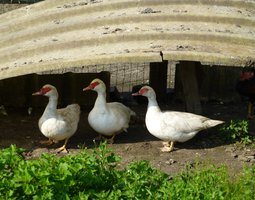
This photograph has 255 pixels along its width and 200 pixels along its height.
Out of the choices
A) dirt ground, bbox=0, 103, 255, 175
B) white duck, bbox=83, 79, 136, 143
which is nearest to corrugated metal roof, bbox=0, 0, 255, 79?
white duck, bbox=83, 79, 136, 143

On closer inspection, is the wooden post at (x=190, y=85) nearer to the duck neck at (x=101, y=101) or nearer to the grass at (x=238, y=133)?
the grass at (x=238, y=133)

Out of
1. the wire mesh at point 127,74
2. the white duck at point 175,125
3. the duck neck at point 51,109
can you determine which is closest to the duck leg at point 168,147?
the white duck at point 175,125

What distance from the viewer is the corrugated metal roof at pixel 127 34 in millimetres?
5352

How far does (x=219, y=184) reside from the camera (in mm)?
4551

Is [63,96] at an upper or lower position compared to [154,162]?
upper

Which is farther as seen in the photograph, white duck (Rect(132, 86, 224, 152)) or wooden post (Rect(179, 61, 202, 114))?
wooden post (Rect(179, 61, 202, 114))

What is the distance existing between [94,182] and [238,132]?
2.41 m

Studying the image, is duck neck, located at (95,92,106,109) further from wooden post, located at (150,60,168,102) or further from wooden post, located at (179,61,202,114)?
wooden post, located at (150,60,168,102)

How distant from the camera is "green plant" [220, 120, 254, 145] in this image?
6031 millimetres

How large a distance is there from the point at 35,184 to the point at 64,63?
1.68m

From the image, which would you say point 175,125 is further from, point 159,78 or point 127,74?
point 127,74

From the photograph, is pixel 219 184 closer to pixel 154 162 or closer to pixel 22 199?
pixel 154 162

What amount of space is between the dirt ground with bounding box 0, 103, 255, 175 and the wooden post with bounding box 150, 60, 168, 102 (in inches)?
22.8

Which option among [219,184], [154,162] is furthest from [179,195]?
[154,162]
